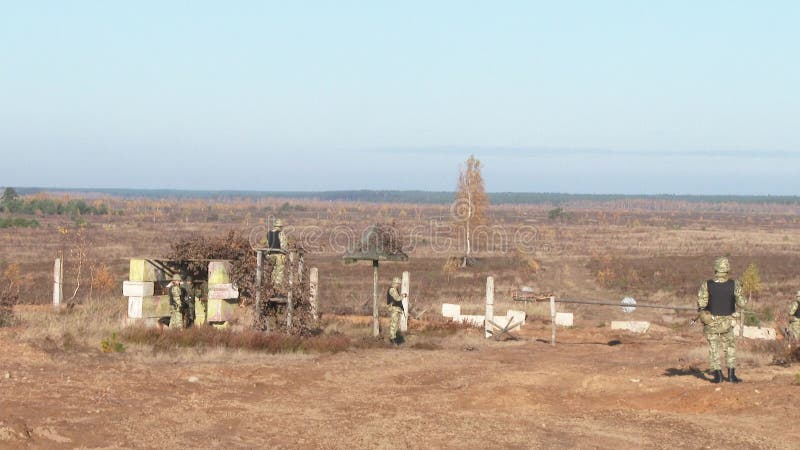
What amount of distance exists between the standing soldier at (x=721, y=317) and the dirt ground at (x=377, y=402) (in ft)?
1.29

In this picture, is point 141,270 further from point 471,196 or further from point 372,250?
point 471,196

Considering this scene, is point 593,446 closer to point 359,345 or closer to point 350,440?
point 350,440

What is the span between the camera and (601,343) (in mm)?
23375

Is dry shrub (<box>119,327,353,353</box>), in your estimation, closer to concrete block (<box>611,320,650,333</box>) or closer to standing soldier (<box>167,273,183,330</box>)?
standing soldier (<box>167,273,183,330</box>)

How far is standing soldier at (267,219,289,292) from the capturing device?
20.3 m

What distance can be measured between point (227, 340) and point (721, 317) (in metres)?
9.08

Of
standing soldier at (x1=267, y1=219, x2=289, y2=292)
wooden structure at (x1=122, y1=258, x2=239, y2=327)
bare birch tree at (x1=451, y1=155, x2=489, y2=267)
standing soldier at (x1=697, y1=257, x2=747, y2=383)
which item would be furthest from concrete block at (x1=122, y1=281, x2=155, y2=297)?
bare birch tree at (x1=451, y1=155, x2=489, y2=267)

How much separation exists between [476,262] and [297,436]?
5058 centimetres

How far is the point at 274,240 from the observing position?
807 inches

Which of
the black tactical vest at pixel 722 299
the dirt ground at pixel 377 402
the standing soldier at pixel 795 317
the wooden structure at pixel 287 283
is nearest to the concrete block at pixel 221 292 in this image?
the wooden structure at pixel 287 283

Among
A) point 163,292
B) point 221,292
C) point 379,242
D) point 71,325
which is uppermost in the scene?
point 379,242

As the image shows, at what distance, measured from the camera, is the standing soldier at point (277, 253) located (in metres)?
20.3

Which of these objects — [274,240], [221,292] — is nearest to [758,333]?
[274,240]

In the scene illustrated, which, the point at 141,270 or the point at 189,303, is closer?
the point at 141,270
